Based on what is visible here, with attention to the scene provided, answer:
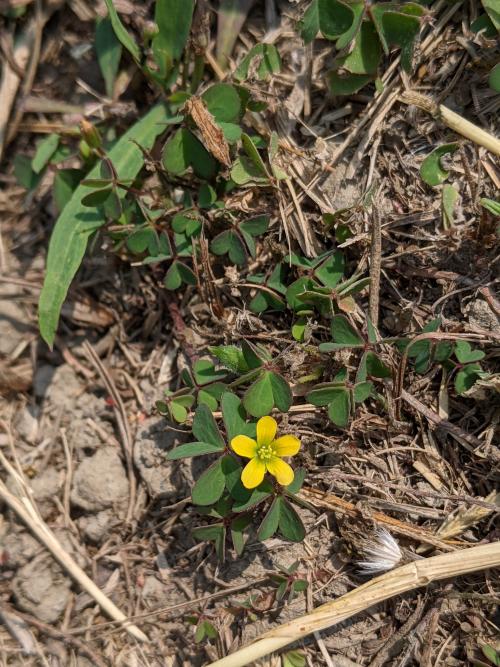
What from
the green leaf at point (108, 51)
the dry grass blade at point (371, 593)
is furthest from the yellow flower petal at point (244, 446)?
the green leaf at point (108, 51)

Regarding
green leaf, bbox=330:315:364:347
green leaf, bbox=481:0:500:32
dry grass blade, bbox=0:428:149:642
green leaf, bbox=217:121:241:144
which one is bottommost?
dry grass blade, bbox=0:428:149:642

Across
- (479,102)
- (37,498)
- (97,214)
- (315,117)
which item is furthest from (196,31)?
(37,498)

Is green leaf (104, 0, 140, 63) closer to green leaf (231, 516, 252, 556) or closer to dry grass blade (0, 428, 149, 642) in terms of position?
dry grass blade (0, 428, 149, 642)

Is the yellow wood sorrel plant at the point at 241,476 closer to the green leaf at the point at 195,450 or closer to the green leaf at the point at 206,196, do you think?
the green leaf at the point at 195,450

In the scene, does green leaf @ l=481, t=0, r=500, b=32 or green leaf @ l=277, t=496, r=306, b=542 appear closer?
green leaf @ l=277, t=496, r=306, b=542

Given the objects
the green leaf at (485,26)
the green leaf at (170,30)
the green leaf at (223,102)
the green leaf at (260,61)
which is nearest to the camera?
the green leaf at (485,26)

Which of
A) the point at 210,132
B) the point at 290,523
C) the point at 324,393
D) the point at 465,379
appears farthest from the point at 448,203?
the point at 290,523

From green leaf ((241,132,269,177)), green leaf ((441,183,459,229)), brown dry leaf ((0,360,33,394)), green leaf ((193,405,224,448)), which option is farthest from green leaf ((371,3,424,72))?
brown dry leaf ((0,360,33,394))
